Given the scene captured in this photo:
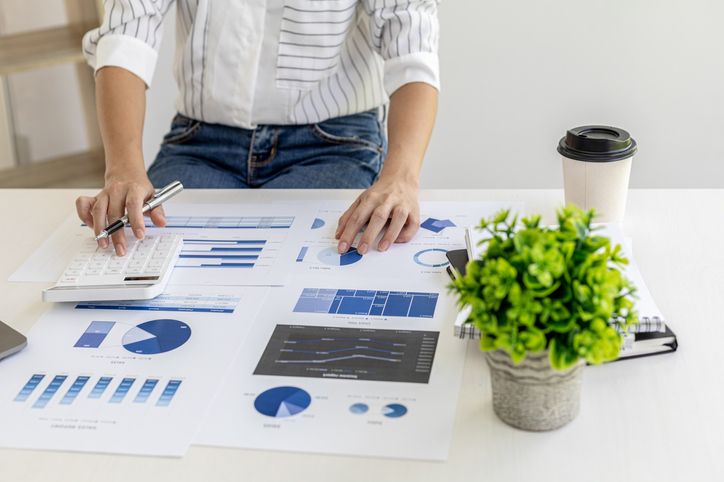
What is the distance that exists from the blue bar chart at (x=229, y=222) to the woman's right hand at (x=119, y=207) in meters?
0.04

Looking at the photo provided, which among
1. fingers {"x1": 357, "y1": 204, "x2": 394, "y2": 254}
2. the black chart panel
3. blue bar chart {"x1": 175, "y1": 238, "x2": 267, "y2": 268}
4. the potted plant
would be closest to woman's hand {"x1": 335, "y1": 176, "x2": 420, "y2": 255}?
fingers {"x1": 357, "y1": 204, "x2": 394, "y2": 254}

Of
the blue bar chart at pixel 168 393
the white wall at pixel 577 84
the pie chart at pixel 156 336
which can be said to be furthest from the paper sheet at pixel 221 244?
the white wall at pixel 577 84

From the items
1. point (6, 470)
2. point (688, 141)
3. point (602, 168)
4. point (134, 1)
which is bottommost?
point (688, 141)

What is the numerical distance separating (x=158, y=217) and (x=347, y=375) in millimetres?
467

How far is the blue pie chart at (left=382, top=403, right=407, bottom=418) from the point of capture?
77cm

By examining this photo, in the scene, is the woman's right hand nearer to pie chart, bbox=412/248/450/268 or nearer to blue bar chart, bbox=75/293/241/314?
blue bar chart, bbox=75/293/241/314

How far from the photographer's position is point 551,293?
0.66 metres

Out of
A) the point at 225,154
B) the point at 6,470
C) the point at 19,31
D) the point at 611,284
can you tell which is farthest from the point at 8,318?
the point at 19,31

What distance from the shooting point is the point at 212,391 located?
2.70ft

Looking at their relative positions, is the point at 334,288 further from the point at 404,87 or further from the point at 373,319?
the point at 404,87

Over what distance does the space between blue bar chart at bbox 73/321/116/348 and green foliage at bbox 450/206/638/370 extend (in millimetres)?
441

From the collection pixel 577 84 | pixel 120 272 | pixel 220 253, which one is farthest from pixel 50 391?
pixel 577 84

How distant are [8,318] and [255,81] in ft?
2.09

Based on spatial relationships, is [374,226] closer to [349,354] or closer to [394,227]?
[394,227]
